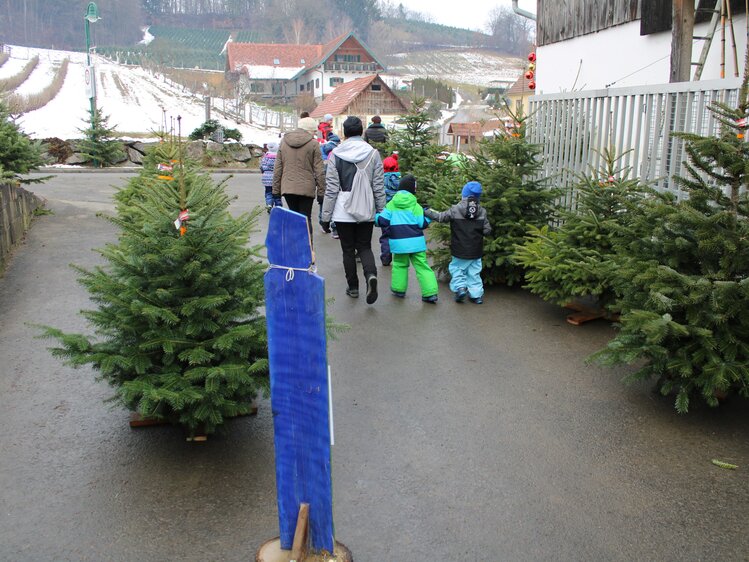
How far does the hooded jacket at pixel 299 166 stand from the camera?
973 cm

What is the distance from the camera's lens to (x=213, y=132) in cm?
2825

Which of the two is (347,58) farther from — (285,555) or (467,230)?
(285,555)

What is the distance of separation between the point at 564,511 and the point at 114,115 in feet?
155

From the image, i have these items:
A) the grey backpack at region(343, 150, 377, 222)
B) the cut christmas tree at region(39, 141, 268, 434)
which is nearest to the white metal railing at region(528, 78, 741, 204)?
the grey backpack at region(343, 150, 377, 222)

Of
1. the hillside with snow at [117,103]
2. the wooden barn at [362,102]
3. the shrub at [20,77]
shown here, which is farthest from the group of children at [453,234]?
the shrub at [20,77]

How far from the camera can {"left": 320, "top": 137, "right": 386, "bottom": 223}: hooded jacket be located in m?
8.13

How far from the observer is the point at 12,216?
10.8 meters

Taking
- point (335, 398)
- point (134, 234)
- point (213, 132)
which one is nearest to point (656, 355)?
point (335, 398)

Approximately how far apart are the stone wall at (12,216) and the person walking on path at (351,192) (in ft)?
14.2

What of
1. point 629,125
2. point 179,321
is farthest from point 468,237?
point 179,321

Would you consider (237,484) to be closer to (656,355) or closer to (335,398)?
(335,398)

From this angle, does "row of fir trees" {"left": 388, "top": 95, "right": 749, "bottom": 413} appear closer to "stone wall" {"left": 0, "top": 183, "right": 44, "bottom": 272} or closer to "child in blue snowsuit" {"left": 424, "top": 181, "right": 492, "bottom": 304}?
"child in blue snowsuit" {"left": 424, "top": 181, "right": 492, "bottom": 304}

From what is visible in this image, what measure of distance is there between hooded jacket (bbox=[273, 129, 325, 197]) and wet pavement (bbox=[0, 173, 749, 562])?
132 inches

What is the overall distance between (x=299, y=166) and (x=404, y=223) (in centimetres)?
219
